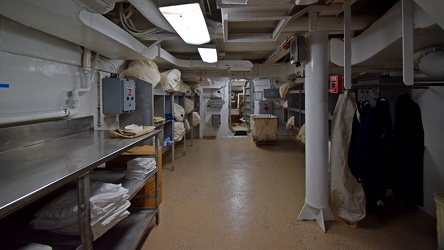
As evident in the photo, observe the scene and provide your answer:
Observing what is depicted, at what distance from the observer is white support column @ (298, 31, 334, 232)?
2.34 m

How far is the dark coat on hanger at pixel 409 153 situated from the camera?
234 centimetres

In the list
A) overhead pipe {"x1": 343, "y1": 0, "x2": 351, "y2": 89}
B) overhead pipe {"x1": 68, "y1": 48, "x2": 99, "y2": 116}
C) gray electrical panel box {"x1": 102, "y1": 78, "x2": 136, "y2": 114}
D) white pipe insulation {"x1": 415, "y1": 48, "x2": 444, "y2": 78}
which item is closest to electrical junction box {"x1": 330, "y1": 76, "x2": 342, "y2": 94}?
overhead pipe {"x1": 343, "y1": 0, "x2": 351, "y2": 89}

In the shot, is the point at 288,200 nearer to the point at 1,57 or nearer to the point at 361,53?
the point at 361,53

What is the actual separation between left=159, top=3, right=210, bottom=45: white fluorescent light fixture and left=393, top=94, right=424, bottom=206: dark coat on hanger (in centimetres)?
209

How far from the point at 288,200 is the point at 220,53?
279 cm

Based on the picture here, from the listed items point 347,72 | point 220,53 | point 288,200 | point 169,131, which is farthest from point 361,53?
point 169,131

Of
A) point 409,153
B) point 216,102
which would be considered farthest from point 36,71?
point 216,102

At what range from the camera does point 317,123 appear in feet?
7.84

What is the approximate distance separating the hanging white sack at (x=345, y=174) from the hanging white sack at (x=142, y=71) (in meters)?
2.43

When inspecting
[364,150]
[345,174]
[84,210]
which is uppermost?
[364,150]

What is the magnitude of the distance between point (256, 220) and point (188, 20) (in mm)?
2015

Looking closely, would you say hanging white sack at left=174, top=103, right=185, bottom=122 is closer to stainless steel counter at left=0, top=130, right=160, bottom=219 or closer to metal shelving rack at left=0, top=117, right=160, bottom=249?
metal shelving rack at left=0, top=117, right=160, bottom=249

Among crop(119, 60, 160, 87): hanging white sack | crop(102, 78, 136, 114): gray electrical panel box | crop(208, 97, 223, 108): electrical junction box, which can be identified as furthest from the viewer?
crop(208, 97, 223, 108): electrical junction box

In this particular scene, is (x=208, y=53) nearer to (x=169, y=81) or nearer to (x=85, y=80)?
(x=169, y=81)
